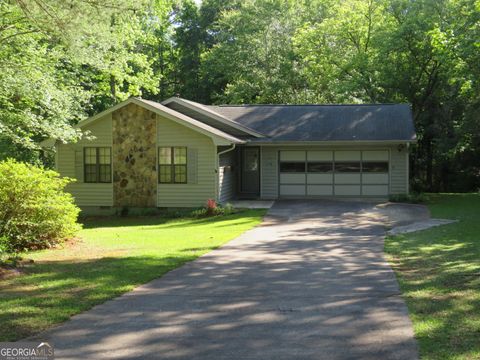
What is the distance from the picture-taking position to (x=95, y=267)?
1001 cm

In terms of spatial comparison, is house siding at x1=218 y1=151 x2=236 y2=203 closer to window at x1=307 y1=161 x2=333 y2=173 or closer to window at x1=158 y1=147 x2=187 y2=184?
window at x1=158 y1=147 x2=187 y2=184

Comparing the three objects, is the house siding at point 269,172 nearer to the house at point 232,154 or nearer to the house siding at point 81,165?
the house at point 232,154

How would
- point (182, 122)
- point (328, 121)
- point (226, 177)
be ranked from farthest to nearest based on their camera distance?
point (328, 121), point (226, 177), point (182, 122)

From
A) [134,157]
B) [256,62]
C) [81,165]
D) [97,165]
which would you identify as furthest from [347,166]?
[256,62]

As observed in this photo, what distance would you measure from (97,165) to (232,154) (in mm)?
5587

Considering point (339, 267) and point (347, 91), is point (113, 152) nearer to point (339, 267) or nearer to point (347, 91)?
point (339, 267)

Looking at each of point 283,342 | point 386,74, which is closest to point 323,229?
point 283,342

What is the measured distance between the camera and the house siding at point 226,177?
21.5 meters

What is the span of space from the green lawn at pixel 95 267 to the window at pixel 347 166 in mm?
7095

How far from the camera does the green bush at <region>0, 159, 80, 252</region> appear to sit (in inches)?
488

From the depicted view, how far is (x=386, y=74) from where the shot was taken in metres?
30.8

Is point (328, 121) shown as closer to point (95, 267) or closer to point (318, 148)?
point (318, 148)

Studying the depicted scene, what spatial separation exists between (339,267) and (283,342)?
448 centimetres

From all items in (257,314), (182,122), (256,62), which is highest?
(256,62)
